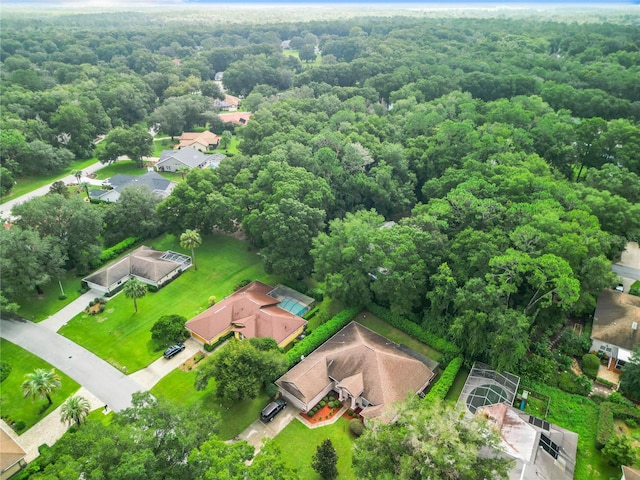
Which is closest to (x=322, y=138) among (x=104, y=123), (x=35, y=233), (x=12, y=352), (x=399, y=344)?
(x=399, y=344)

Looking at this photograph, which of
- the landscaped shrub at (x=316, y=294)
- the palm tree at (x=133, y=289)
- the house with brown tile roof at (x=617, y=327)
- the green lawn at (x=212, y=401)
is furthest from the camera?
the landscaped shrub at (x=316, y=294)

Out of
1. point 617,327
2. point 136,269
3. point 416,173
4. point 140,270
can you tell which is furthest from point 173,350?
point 416,173

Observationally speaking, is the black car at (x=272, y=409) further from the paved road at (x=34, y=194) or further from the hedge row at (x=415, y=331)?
the paved road at (x=34, y=194)

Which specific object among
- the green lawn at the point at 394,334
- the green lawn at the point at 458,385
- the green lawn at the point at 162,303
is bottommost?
the green lawn at the point at 162,303

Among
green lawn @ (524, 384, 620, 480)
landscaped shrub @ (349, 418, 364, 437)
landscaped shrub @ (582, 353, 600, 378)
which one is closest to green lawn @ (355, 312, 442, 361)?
green lawn @ (524, 384, 620, 480)

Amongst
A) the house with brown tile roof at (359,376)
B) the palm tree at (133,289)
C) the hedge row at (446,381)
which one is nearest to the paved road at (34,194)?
the palm tree at (133,289)

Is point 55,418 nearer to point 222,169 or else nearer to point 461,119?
point 222,169

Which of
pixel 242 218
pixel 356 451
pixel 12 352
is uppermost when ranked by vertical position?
pixel 356 451

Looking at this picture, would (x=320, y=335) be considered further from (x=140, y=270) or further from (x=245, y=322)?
(x=140, y=270)
